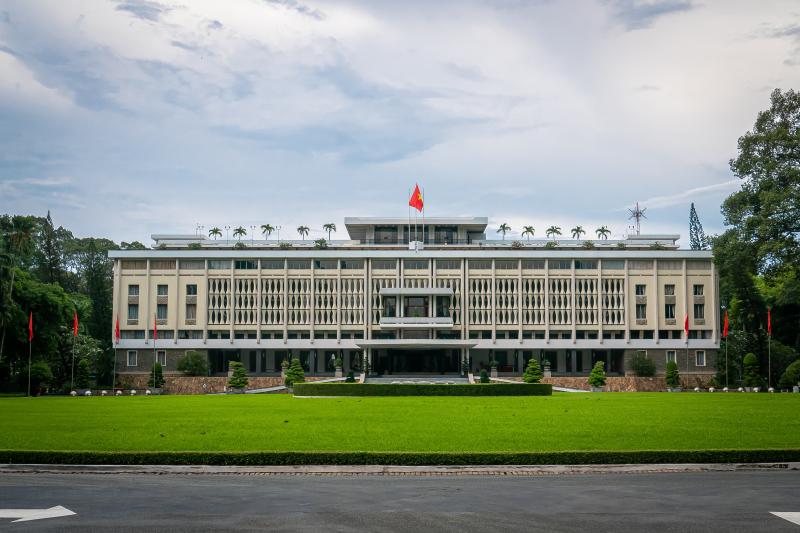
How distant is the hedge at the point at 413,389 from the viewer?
52.9 m

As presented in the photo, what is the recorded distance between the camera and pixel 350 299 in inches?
3575

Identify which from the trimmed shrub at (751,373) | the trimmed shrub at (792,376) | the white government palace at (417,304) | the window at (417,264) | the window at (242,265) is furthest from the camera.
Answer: the window at (417,264)

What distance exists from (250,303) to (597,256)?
38716 millimetres

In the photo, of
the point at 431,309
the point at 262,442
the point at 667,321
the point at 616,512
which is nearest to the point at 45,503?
the point at 262,442

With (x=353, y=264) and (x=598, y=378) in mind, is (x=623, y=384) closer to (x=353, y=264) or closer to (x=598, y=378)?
(x=598, y=378)

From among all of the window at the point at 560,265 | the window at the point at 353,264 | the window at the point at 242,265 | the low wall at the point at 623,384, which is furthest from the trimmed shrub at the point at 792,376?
the window at the point at 242,265

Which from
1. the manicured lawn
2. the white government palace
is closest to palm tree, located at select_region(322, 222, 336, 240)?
the white government palace

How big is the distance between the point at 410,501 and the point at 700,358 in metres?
80.8

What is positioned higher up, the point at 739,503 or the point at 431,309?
the point at 431,309

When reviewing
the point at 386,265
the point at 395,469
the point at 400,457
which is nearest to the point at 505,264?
the point at 386,265

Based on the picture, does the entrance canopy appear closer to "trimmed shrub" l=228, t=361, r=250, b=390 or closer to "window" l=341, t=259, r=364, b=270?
"window" l=341, t=259, r=364, b=270

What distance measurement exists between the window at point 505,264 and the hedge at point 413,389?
126 ft

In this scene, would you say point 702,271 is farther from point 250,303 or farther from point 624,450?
point 624,450

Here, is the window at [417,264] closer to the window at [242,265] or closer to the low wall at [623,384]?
the window at [242,265]
